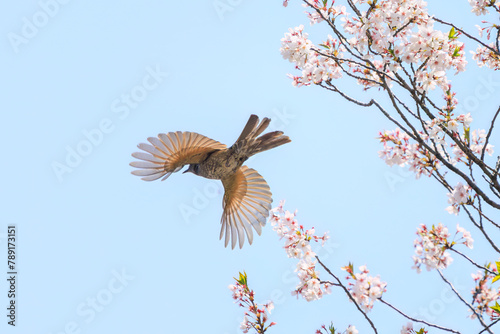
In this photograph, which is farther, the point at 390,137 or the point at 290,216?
the point at 290,216

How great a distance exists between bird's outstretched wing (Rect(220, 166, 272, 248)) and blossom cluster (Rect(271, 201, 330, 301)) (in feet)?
6.39

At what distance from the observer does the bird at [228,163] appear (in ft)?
18.8

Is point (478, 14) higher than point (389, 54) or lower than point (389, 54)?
higher

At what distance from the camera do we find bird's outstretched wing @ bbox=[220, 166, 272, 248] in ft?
23.1

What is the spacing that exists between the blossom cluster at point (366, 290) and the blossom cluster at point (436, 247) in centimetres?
42

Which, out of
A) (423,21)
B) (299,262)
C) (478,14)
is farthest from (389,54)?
(299,262)

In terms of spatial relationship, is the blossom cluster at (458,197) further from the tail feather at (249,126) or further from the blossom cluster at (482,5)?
the tail feather at (249,126)

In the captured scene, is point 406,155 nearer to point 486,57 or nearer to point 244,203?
point 486,57

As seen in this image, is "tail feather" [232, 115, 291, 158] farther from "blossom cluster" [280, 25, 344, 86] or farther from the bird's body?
"blossom cluster" [280, 25, 344, 86]

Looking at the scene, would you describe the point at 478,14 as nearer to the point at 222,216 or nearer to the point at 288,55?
the point at 288,55

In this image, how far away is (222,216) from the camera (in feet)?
23.7

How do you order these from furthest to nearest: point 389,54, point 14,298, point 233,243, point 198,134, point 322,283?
point 14,298, point 233,243, point 198,134, point 322,283, point 389,54

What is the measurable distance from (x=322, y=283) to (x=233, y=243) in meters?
2.24

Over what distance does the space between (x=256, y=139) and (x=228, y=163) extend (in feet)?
1.92
